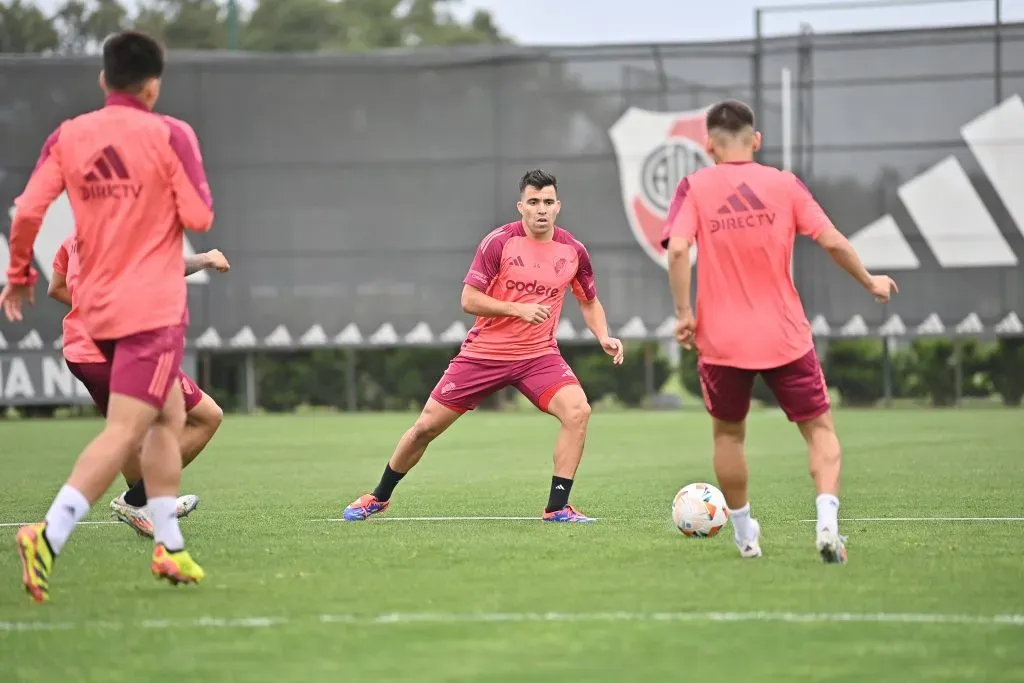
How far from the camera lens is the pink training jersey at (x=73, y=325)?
7.41 metres

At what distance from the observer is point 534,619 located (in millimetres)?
5555

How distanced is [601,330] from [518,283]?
581 mm

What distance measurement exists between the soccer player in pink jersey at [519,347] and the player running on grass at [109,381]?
107 cm

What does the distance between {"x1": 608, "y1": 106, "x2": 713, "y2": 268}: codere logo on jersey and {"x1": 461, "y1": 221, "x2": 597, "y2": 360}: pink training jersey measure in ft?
51.1

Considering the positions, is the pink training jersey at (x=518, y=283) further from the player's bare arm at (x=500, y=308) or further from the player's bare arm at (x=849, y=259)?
the player's bare arm at (x=849, y=259)

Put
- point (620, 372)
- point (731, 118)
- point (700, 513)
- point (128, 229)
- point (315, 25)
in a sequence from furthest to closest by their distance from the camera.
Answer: point (315, 25) → point (620, 372) → point (700, 513) → point (731, 118) → point (128, 229)

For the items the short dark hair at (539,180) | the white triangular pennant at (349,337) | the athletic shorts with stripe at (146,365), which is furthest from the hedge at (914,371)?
the athletic shorts with stripe at (146,365)

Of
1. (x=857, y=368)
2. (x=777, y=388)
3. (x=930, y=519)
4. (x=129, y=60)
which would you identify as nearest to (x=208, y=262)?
(x=129, y=60)

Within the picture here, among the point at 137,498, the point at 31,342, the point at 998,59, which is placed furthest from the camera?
the point at 31,342

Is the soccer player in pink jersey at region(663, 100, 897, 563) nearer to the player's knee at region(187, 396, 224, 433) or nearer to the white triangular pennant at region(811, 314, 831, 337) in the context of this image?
the player's knee at region(187, 396, 224, 433)

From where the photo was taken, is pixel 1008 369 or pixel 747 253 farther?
pixel 1008 369

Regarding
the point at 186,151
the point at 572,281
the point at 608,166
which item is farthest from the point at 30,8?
the point at 186,151

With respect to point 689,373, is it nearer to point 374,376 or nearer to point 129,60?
point 374,376

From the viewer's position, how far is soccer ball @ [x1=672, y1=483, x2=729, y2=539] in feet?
26.3
